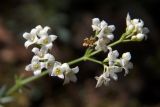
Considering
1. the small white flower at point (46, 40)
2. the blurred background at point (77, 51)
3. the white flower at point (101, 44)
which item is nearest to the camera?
the white flower at point (101, 44)

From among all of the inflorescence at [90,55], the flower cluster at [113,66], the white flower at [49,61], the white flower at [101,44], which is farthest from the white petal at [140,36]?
the white flower at [49,61]

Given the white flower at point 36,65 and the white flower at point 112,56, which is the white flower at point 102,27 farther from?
the white flower at point 36,65

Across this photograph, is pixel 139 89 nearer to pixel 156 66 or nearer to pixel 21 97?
pixel 156 66

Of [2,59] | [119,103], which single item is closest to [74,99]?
[119,103]

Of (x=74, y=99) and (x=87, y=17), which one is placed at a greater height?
(x=87, y=17)

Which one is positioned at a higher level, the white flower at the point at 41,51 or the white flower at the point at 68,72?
the white flower at the point at 41,51

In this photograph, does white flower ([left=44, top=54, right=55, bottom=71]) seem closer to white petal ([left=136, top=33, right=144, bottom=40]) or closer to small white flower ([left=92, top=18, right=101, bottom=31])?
small white flower ([left=92, top=18, right=101, bottom=31])

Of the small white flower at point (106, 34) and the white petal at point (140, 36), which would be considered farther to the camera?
the white petal at point (140, 36)

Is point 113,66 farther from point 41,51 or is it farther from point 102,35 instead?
point 41,51

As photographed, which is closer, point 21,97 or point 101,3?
point 21,97
